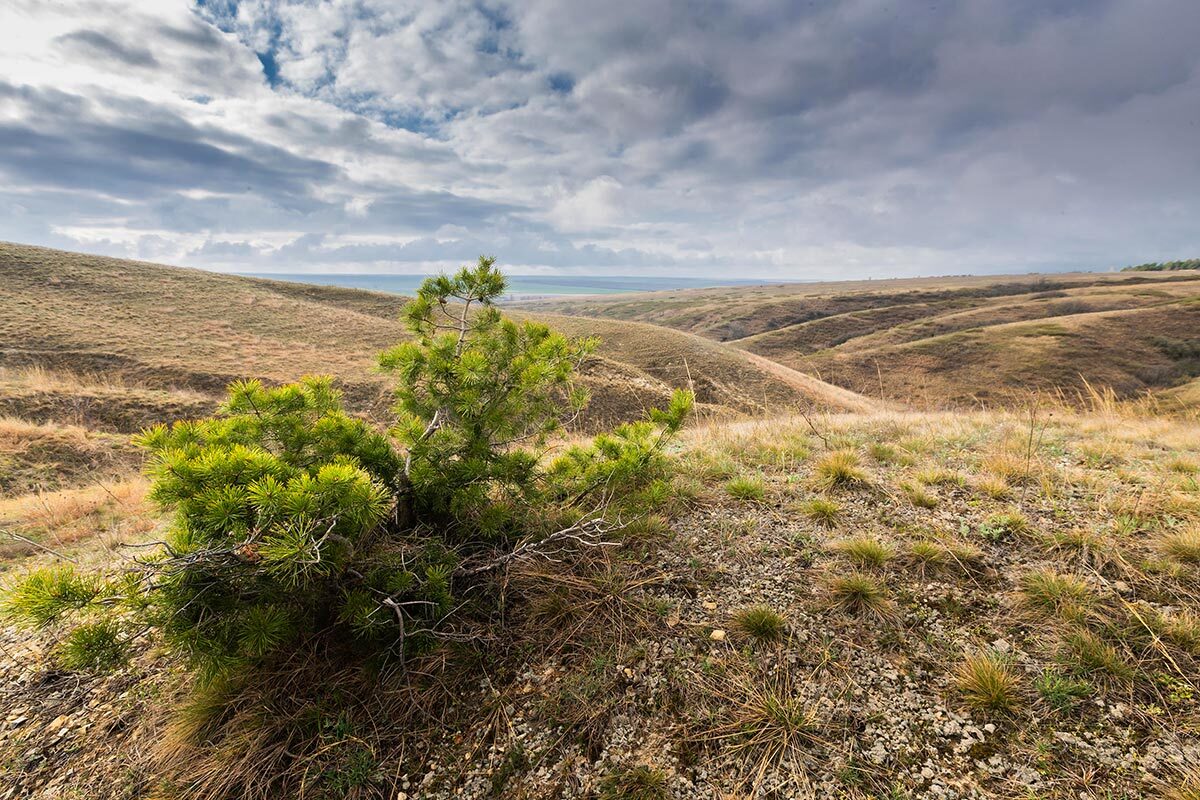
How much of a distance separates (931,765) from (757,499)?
2.54 meters

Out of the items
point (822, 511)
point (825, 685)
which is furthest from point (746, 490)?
point (825, 685)

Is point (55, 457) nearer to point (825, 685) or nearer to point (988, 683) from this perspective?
point (825, 685)

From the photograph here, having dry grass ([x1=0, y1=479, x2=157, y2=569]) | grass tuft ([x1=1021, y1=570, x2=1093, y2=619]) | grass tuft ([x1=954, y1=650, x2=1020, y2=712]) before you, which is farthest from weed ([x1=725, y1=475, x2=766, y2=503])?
dry grass ([x1=0, y1=479, x2=157, y2=569])

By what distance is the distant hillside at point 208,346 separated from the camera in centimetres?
1889

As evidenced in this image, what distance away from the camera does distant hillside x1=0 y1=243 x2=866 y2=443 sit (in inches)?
744

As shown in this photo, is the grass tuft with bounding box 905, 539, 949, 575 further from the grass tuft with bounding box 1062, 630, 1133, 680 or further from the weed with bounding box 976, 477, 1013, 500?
the weed with bounding box 976, 477, 1013, 500

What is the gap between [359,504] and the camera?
85.6 inches

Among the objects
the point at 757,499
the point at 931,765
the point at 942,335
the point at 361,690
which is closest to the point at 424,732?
the point at 361,690

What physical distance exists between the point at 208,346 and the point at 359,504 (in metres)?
30.9

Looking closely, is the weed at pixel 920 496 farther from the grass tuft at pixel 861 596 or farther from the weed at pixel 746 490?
the grass tuft at pixel 861 596

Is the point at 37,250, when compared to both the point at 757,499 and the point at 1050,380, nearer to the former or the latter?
the point at 757,499

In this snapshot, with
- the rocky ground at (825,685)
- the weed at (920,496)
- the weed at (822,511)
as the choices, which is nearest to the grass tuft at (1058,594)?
the rocky ground at (825,685)

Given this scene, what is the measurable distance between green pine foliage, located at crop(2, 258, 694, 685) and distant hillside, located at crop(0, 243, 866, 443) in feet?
28.8

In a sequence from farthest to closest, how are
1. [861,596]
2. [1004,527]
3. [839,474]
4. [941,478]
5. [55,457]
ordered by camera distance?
[55,457]
[839,474]
[941,478]
[1004,527]
[861,596]
